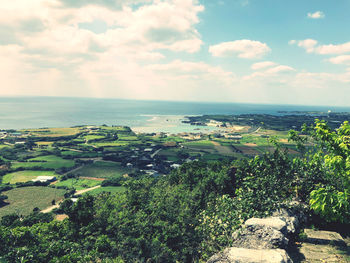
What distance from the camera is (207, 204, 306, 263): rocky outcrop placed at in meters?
10.3

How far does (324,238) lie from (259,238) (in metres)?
6.10

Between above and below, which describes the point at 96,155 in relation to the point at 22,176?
above

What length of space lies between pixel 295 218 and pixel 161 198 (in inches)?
696

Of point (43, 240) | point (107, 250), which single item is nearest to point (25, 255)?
point (43, 240)

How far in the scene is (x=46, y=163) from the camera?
319 feet

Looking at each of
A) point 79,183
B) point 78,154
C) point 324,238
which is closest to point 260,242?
point 324,238

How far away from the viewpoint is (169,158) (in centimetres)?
11088

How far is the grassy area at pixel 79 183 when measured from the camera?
7422 centimetres

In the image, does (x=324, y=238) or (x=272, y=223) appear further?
(x=324, y=238)

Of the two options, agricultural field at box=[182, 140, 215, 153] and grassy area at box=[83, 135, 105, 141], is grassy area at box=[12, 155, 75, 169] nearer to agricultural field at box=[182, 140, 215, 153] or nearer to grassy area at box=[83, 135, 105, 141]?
grassy area at box=[83, 135, 105, 141]

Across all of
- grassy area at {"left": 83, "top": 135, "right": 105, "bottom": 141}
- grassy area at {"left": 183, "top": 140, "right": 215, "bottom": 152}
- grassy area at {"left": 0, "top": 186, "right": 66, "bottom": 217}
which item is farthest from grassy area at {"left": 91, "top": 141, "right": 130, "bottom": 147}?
grassy area at {"left": 0, "top": 186, "right": 66, "bottom": 217}

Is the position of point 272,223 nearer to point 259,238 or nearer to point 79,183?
point 259,238

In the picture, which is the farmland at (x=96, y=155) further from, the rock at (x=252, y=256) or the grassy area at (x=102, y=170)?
the rock at (x=252, y=256)

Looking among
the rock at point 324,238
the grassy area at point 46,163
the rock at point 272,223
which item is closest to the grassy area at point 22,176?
the grassy area at point 46,163
